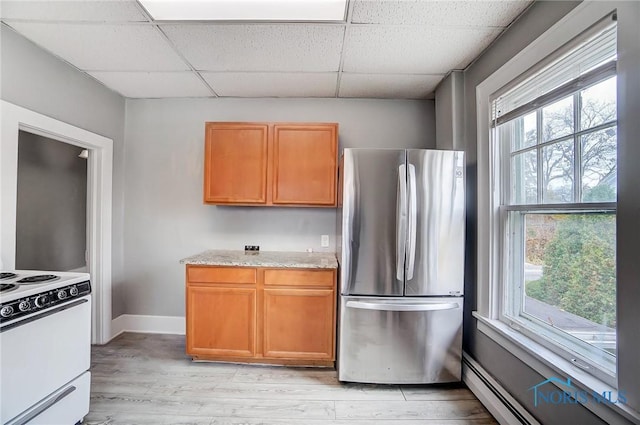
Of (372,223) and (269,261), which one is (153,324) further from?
(372,223)

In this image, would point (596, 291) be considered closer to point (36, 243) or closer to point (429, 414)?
point (429, 414)

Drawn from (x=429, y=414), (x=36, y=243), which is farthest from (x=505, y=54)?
(x=36, y=243)

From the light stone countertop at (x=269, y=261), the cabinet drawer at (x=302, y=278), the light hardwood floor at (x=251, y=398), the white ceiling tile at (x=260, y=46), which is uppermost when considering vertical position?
the white ceiling tile at (x=260, y=46)

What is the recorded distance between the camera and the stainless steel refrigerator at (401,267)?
6.53 ft

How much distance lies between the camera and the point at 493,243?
1.90m

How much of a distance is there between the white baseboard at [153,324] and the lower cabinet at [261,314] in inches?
30.0

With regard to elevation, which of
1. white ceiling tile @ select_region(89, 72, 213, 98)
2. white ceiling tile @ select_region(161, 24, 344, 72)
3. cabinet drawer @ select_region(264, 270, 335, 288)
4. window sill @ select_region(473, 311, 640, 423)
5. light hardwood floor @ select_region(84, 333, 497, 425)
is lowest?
light hardwood floor @ select_region(84, 333, 497, 425)

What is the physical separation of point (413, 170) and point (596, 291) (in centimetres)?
114

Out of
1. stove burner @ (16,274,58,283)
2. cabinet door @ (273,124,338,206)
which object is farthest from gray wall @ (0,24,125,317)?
cabinet door @ (273,124,338,206)

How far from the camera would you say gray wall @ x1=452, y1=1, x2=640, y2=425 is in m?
1.04

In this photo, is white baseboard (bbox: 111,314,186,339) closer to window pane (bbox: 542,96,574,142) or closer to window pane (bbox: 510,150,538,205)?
window pane (bbox: 510,150,538,205)

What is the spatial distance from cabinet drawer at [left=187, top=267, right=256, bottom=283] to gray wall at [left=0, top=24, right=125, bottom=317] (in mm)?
1208

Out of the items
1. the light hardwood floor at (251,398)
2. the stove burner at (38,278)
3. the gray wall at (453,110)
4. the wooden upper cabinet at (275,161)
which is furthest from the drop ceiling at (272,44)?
the light hardwood floor at (251,398)

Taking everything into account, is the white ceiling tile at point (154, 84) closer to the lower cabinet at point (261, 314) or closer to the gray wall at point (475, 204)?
the lower cabinet at point (261, 314)
